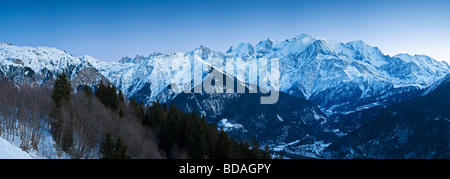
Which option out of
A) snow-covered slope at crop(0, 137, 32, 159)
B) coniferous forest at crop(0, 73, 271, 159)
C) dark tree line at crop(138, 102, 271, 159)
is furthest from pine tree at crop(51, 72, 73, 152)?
dark tree line at crop(138, 102, 271, 159)

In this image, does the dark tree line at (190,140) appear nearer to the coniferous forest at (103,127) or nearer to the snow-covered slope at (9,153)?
the coniferous forest at (103,127)

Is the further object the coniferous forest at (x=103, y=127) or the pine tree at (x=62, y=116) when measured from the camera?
the coniferous forest at (x=103, y=127)

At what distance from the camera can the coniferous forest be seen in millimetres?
62766

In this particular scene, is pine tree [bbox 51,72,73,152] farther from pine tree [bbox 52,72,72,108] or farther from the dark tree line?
the dark tree line

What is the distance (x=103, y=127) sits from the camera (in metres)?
78.1

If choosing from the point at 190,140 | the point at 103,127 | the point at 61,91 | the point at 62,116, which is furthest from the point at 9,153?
the point at 190,140

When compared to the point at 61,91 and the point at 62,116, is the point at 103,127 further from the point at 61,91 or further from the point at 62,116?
the point at 61,91

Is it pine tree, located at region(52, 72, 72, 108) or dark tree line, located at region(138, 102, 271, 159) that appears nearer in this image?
pine tree, located at region(52, 72, 72, 108)

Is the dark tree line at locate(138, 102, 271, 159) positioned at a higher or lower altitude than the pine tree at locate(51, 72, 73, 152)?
lower

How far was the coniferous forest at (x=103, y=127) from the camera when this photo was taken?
62.8 metres

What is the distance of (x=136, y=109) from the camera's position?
108 m

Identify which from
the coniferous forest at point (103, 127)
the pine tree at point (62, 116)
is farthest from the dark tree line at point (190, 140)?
the pine tree at point (62, 116)
